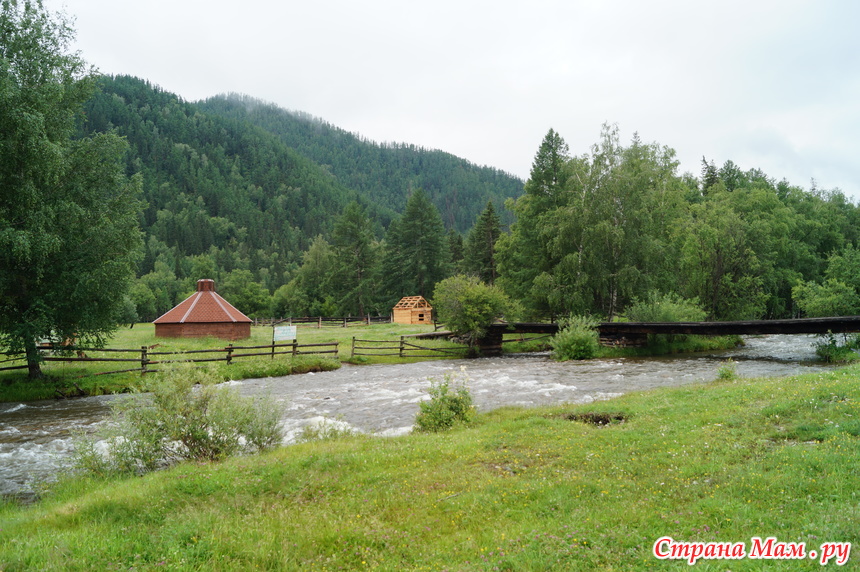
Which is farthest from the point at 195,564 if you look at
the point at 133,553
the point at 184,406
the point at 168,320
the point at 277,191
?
the point at 277,191

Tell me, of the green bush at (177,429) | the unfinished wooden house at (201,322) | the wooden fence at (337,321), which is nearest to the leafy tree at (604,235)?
the unfinished wooden house at (201,322)

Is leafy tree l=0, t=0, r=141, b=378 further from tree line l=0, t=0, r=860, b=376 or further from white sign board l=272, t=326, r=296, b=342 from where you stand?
white sign board l=272, t=326, r=296, b=342

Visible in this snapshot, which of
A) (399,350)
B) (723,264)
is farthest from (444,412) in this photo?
(723,264)

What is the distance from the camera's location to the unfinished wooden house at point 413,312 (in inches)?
2413

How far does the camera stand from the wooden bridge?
26.2 meters

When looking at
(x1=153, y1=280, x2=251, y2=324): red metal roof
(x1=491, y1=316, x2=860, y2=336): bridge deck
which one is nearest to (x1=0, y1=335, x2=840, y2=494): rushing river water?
(x1=491, y1=316, x2=860, y2=336): bridge deck

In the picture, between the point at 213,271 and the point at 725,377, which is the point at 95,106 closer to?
the point at 213,271

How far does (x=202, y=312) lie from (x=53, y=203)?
758 inches

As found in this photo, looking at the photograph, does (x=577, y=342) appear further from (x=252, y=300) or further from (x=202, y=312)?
(x=252, y=300)

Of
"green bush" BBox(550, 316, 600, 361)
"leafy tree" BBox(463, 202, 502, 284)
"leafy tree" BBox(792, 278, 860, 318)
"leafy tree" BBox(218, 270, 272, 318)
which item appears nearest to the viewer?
"green bush" BBox(550, 316, 600, 361)

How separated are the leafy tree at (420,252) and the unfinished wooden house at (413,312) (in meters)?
10.4

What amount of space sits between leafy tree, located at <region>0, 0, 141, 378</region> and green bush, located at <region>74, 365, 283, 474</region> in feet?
37.8

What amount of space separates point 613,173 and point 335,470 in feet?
115

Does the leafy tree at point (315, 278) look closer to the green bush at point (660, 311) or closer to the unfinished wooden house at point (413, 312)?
the unfinished wooden house at point (413, 312)
